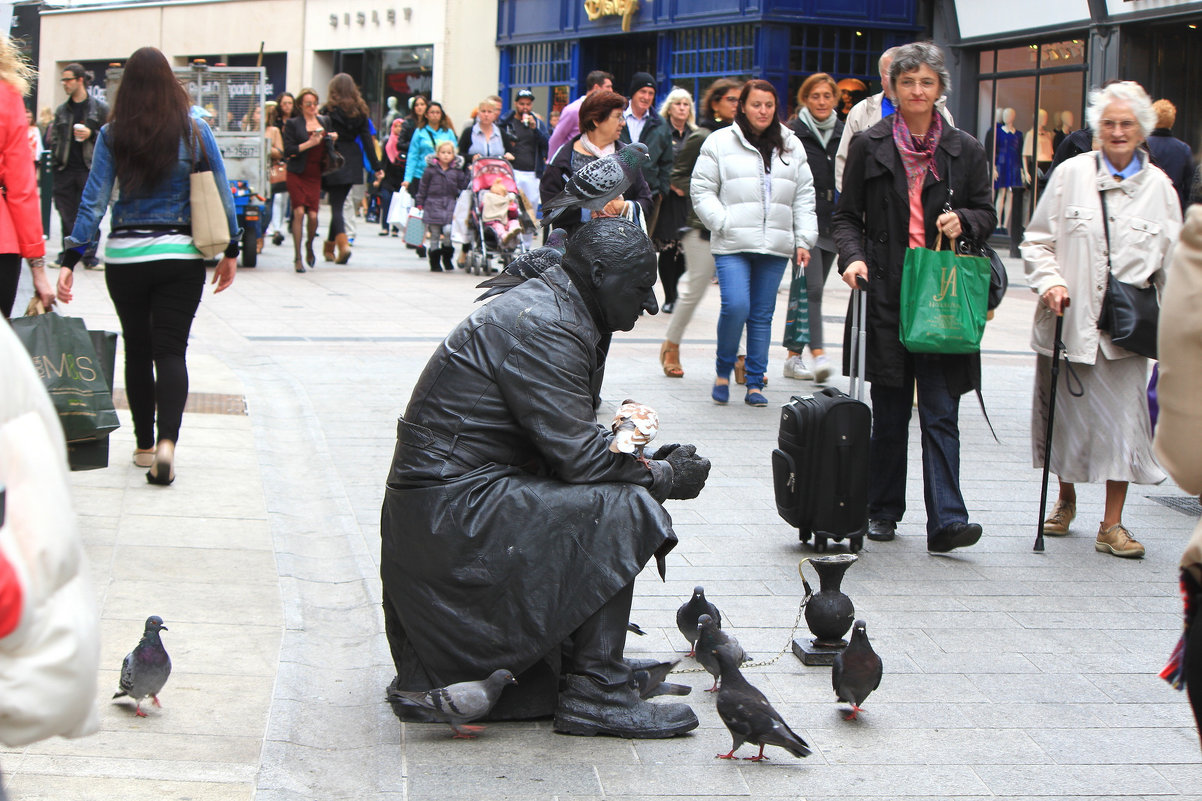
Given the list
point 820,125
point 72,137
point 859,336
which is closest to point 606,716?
point 859,336

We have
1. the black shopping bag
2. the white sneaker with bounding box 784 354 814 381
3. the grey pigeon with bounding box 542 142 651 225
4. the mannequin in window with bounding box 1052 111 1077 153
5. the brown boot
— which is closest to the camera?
the grey pigeon with bounding box 542 142 651 225

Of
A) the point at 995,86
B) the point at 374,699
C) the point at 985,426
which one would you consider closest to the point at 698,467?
the point at 374,699

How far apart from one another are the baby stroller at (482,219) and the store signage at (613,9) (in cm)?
1045

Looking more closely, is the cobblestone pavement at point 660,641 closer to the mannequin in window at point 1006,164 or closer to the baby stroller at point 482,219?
the baby stroller at point 482,219

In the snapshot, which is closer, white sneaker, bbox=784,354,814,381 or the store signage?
white sneaker, bbox=784,354,814,381

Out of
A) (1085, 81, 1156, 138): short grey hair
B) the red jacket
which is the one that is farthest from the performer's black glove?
the red jacket

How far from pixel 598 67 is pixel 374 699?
978 inches

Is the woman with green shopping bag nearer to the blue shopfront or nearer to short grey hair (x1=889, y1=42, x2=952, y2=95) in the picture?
short grey hair (x1=889, y1=42, x2=952, y2=95)

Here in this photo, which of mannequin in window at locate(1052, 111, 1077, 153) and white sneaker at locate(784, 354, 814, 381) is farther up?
mannequin in window at locate(1052, 111, 1077, 153)

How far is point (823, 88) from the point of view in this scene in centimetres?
1032

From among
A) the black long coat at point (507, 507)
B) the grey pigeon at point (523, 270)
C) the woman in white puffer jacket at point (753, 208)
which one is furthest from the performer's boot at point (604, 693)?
the woman in white puffer jacket at point (753, 208)

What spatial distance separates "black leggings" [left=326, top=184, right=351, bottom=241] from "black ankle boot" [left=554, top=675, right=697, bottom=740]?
13117mm

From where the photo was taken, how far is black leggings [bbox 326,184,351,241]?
16344mm

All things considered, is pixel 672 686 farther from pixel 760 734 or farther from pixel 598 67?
pixel 598 67
